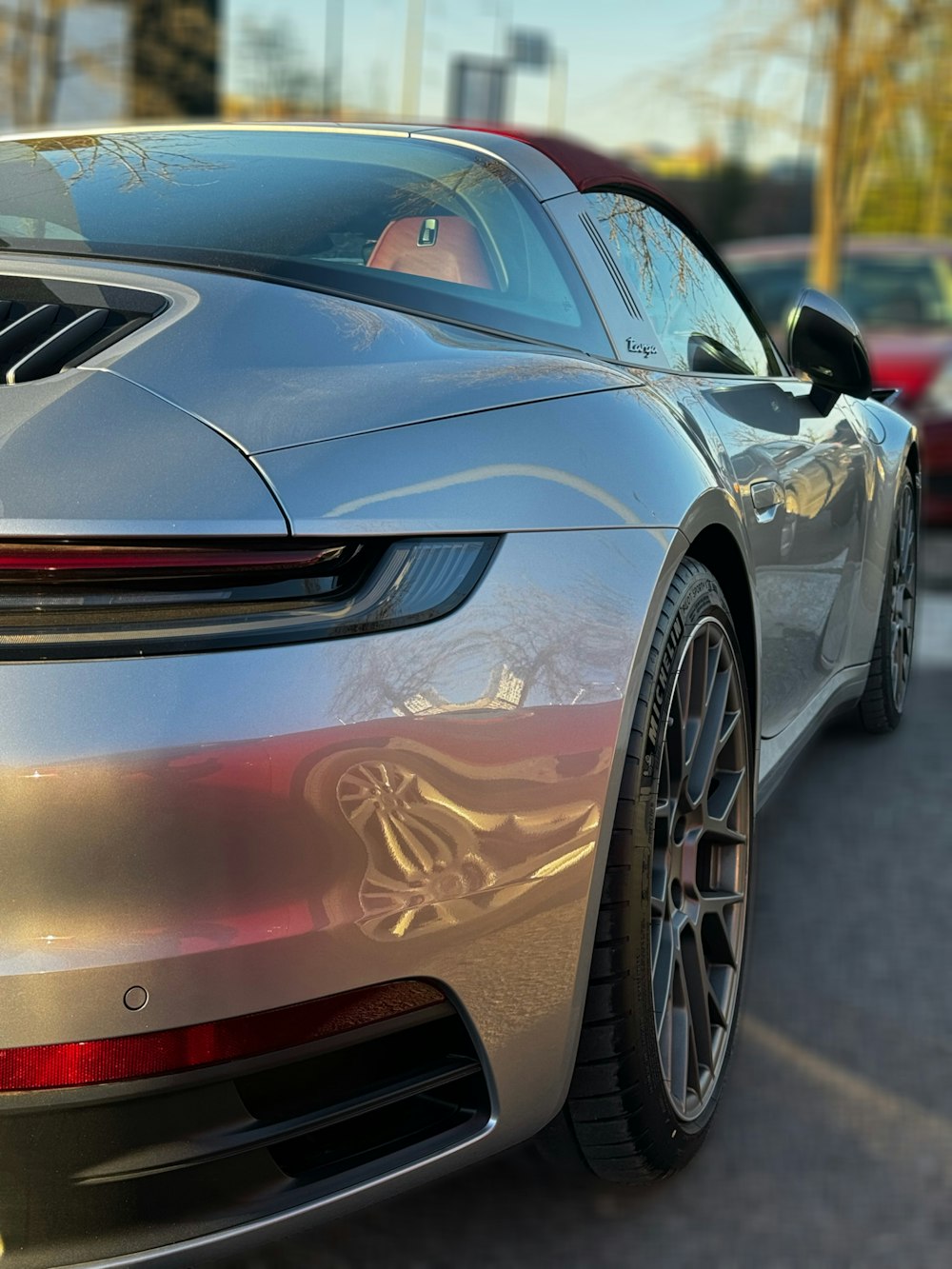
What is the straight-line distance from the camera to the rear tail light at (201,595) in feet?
5.22

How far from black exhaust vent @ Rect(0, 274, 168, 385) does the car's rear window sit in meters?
0.29

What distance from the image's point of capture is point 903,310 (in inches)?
379

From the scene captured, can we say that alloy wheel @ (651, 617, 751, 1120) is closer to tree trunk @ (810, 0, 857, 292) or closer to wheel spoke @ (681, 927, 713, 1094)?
wheel spoke @ (681, 927, 713, 1094)

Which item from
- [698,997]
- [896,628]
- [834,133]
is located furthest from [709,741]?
[834,133]

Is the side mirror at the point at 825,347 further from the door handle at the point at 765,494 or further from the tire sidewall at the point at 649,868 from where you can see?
the tire sidewall at the point at 649,868

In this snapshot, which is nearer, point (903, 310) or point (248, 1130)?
point (248, 1130)

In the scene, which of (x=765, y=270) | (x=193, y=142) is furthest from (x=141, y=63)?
(x=193, y=142)

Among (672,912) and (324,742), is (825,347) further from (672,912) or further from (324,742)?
(324,742)

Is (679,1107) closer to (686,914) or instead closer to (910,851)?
(686,914)

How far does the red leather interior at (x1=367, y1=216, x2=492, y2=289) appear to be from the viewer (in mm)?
2486

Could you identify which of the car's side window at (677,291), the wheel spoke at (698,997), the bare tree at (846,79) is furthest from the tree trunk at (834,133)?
the wheel spoke at (698,997)

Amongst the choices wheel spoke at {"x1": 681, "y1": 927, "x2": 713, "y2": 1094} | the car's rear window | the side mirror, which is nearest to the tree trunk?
the side mirror

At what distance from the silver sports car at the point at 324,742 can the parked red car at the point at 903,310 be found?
4.94 m

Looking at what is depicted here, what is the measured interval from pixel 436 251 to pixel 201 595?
3.56ft
